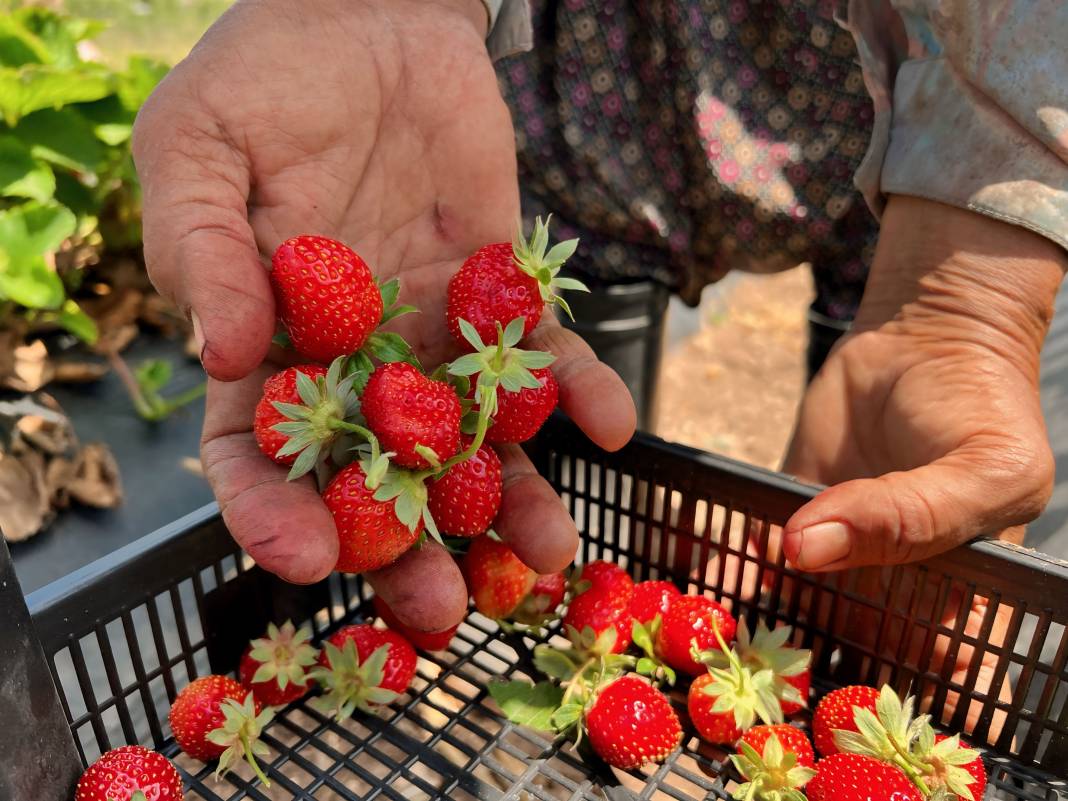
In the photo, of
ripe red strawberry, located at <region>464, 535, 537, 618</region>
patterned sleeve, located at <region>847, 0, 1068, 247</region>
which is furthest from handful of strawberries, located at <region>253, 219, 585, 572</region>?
patterned sleeve, located at <region>847, 0, 1068, 247</region>

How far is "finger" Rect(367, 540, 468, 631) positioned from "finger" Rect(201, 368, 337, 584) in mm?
108

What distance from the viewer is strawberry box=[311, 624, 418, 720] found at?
1.00m

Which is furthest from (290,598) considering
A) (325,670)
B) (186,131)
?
(186,131)

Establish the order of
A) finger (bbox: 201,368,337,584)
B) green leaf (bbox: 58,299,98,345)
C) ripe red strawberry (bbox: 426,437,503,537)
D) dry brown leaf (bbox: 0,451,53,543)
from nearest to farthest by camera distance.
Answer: finger (bbox: 201,368,337,584) < ripe red strawberry (bbox: 426,437,503,537) < dry brown leaf (bbox: 0,451,53,543) < green leaf (bbox: 58,299,98,345)

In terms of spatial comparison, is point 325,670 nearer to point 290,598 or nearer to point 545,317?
point 290,598

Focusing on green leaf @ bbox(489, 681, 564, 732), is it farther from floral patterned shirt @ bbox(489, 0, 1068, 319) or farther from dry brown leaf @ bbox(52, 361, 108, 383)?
dry brown leaf @ bbox(52, 361, 108, 383)

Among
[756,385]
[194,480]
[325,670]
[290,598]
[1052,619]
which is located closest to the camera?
[1052,619]

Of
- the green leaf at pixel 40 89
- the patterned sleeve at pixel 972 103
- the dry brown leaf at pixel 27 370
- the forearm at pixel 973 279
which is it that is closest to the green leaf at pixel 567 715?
the forearm at pixel 973 279

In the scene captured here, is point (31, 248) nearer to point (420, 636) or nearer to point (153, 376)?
point (153, 376)

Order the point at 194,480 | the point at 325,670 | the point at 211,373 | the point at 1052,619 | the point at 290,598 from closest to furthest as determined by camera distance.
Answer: the point at 211,373 < the point at 1052,619 < the point at 325,670 < the point at 290,598 < the point at 194,480

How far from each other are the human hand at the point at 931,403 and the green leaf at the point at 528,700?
0.30 meters

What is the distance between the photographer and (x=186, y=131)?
886mm

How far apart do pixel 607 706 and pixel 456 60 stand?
0.78 metres

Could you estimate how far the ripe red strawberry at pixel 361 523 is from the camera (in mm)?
806
